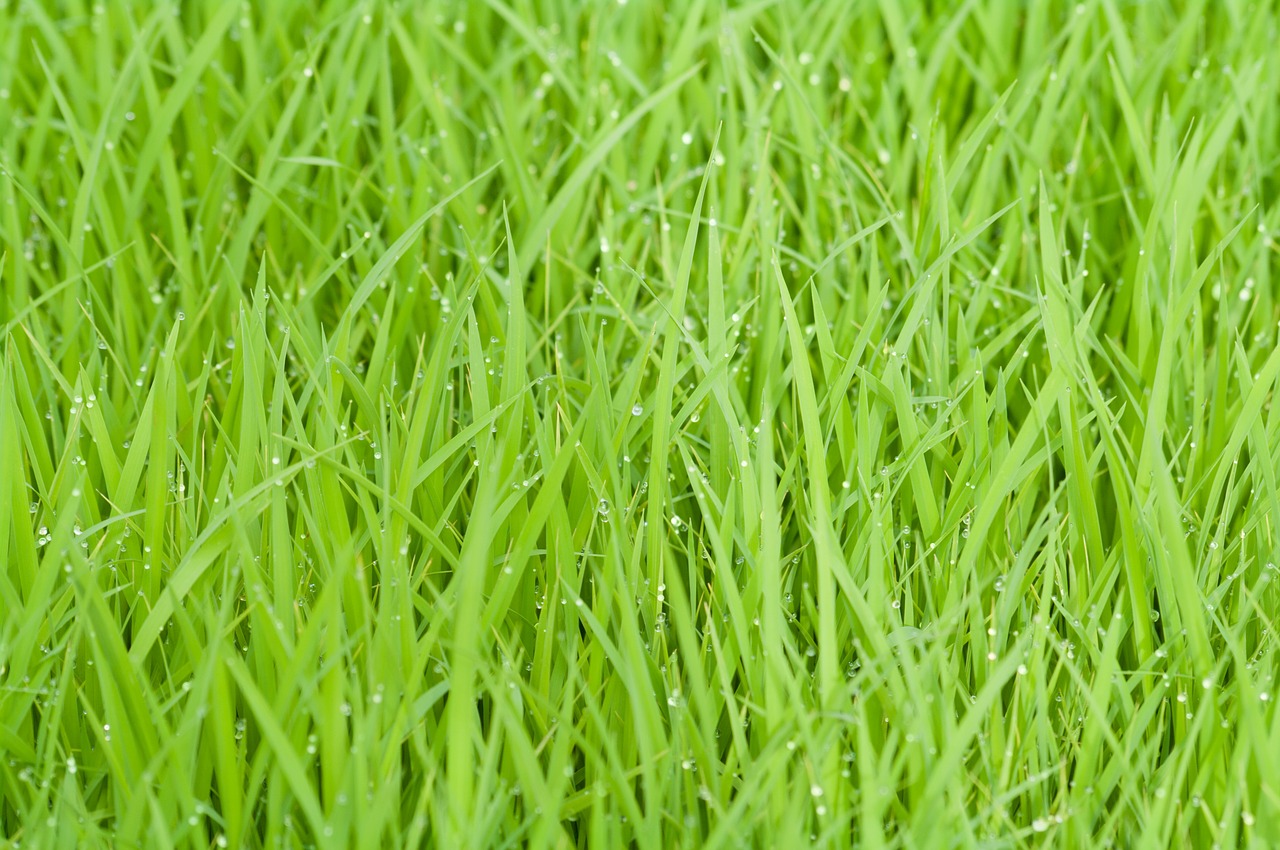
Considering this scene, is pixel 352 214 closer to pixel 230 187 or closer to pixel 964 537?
pixel 230 187

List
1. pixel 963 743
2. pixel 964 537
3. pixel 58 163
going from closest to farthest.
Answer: pixel 963 743, pixel 964 537, pixel 58 163

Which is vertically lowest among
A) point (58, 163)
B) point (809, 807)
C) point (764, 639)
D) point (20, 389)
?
point (809, 807)

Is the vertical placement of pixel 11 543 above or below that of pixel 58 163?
below

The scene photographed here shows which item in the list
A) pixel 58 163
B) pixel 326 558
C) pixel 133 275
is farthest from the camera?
pixel 58 163

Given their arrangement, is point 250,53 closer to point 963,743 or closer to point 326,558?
point 326,558

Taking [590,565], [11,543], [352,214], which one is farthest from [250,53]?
[590,565]

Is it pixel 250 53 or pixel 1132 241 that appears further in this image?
pixel 250 53
